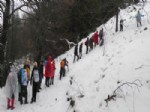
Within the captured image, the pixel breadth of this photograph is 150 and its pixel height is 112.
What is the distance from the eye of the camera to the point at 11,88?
14445mm

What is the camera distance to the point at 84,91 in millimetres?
14875

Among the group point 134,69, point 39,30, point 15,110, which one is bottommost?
point 15,110

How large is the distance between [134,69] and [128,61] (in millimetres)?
1786

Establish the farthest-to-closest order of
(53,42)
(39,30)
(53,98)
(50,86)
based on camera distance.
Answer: (53,42), (39,30), (50,86), (53,98)

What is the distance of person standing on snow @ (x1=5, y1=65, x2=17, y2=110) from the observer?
14.3m

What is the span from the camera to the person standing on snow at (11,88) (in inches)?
564

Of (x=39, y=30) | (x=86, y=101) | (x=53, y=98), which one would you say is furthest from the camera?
(x=39, y=30)

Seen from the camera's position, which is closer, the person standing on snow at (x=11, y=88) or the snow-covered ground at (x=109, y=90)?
the snow-covered ground at (x=109, y=90)

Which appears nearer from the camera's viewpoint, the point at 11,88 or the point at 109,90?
the point at 109,90

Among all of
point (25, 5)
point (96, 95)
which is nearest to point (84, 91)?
point (96, 95)

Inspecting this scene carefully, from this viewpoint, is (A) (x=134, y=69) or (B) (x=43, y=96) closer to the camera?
(A) (x=134, y=69)

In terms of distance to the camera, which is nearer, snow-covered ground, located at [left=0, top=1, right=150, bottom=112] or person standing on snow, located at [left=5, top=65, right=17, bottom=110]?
snow-covered ground, located at [left=0, top=1, right=150, bottom=112]

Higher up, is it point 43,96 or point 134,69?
point 134,69

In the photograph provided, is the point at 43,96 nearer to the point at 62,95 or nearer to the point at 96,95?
the point at 62,95
